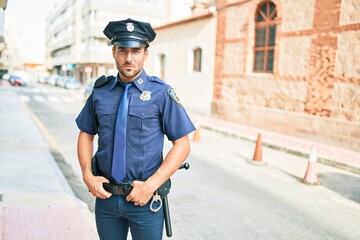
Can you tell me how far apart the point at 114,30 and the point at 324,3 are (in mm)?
9451

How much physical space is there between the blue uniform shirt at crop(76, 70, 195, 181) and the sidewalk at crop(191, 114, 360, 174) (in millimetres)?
6578

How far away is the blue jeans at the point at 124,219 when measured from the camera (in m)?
2.04

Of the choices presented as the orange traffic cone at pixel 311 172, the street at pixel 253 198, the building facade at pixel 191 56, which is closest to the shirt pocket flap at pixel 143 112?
the street at pixel 253 198

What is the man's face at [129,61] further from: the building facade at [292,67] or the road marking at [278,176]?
the building facade at [292,67]

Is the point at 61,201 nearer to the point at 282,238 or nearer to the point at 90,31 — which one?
the point at 282,238

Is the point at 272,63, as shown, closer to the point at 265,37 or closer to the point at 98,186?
the point at 265,37

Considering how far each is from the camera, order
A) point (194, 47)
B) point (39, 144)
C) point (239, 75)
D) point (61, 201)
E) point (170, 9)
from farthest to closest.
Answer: point (170, 9)
point (194, 47)
point (239, 75)
point (39, 144)
point (61, 201)

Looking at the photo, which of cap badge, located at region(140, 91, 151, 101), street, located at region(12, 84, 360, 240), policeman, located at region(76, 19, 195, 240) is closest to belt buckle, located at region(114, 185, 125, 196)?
policeman, located at region(76, 19, 195, 240)

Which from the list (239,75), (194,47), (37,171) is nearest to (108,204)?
(37,171)

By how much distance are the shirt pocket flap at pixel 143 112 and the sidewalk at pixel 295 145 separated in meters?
→ 6.69

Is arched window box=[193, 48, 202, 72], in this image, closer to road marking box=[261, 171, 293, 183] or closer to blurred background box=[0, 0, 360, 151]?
blurred background box=[0, 0, 360, 151]

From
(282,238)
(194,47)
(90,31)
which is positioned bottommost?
(282,238)

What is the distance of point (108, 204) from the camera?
2086 millimetres

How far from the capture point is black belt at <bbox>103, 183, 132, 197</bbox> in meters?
2.00
